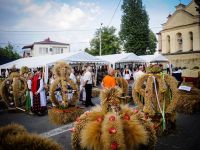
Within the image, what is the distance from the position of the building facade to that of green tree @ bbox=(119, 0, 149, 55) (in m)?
7.70

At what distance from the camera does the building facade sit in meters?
36.5

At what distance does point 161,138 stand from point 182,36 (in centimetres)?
3544

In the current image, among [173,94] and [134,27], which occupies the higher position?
[134,27]

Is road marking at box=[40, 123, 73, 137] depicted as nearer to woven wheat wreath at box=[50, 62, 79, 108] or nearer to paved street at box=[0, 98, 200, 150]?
paved street at box=[0, 98, 200, 150]

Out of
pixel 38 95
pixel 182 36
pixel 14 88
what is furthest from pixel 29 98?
pixel 182 36

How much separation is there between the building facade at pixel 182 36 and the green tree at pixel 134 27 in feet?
25.3

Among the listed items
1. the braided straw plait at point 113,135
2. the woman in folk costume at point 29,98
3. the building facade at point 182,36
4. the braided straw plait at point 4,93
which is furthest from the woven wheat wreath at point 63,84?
the building facade at point 182,36

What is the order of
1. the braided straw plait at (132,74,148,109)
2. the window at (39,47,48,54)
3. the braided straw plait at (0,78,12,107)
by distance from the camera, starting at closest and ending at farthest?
the braided straw plait at (132,74,148,109), the braided straw plait at (0,78,12,107), the window at (39,47,48,54)

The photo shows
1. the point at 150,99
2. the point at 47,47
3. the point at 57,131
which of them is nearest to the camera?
the point at 150,99

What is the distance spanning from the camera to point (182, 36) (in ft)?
127

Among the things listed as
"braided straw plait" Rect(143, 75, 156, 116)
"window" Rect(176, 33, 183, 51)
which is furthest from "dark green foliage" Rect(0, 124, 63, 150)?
"window" Rect(176, 33, 183, 51)

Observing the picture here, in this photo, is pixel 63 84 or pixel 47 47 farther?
pixel 47 47

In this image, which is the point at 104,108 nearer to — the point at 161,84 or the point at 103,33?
the point at 161,84

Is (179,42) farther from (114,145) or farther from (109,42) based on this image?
(114,145)
